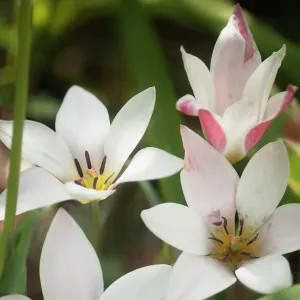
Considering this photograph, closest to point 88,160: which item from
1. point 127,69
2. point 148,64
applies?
point 148,64

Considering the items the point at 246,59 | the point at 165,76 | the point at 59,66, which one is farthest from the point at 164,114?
the point at 59,66

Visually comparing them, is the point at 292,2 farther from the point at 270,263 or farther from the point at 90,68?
the point at 270,263

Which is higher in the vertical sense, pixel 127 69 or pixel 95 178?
pixel 127 69

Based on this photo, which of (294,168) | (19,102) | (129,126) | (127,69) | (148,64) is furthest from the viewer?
(127,69)

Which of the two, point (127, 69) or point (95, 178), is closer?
point (95, 178)

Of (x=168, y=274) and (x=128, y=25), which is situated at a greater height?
(x=128, y=25)

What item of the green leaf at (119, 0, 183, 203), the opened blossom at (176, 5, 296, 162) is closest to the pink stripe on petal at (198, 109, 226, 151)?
the opened blossom at (176, 5, 296, 162)

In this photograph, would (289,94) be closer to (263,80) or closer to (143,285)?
(263,80)
